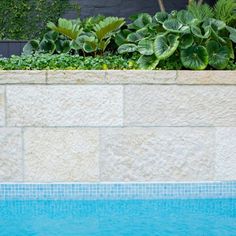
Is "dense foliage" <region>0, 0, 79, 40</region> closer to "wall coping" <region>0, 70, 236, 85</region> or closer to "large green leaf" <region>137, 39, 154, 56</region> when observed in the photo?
"large green leaf" <region>137, 39, 154, 56</region>

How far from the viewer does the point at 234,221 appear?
4.00m

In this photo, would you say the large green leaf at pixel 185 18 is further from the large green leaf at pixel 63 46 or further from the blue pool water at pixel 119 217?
the blue pool water at pixel 119 217

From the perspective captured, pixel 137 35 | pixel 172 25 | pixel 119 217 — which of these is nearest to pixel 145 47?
pixel 172 25

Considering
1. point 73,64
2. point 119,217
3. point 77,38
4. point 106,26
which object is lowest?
point 119,217

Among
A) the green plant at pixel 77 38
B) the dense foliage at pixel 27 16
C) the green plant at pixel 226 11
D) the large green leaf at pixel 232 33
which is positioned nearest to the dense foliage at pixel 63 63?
the green plant at pixel 77 38

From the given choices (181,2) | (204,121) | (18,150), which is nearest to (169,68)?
(204,121)

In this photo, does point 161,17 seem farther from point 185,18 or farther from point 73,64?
point 73,64

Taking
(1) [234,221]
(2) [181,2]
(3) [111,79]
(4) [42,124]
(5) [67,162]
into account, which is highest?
(2) [181,2]

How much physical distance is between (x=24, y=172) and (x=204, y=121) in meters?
1.57

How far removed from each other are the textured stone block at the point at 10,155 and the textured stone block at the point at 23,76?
408mm

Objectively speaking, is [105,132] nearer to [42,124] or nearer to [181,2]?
[42,124]

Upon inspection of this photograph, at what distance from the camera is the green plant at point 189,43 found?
15.5 feet

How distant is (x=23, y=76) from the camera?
4.53 metres

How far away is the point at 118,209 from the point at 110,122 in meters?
0.72
